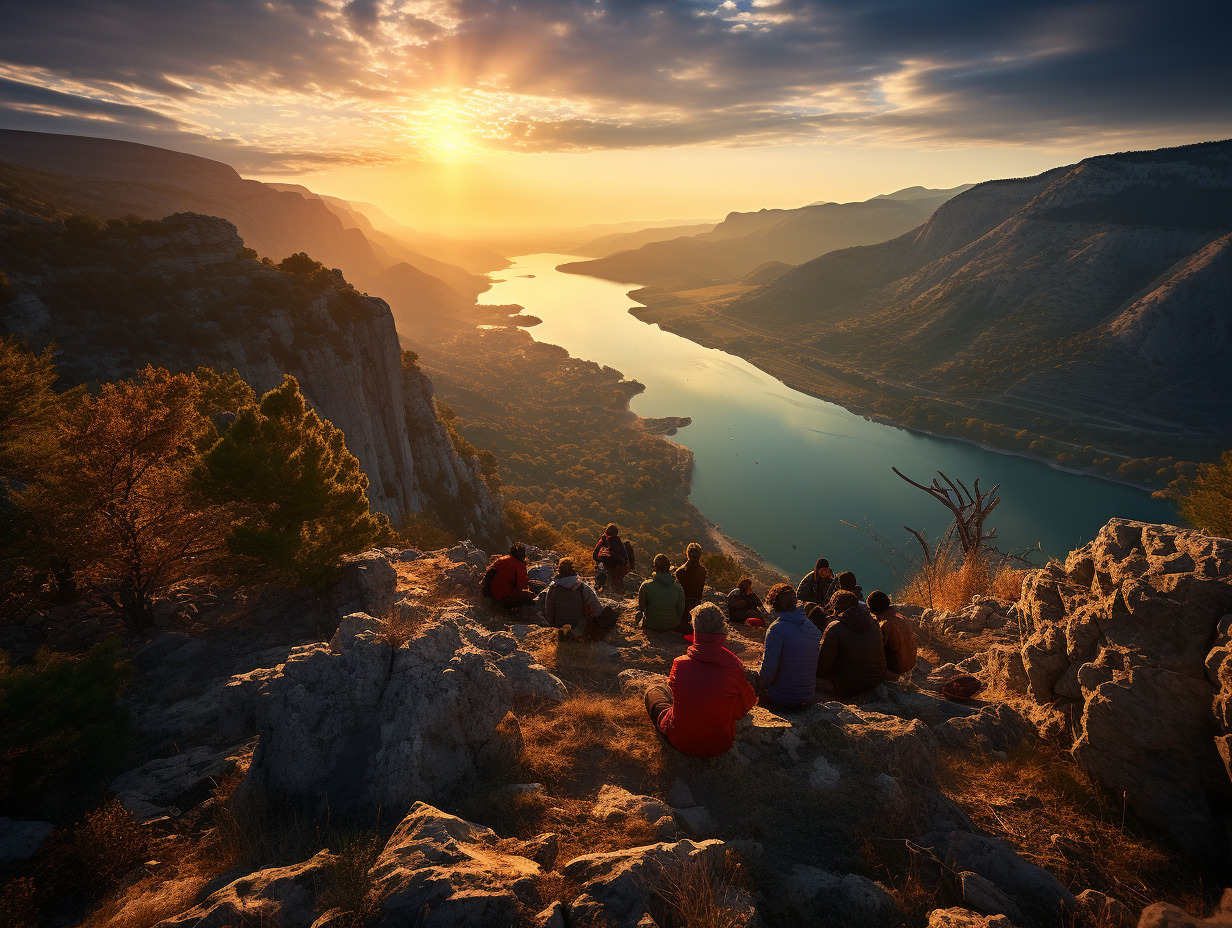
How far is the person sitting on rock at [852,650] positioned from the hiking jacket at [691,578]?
12.1 ft

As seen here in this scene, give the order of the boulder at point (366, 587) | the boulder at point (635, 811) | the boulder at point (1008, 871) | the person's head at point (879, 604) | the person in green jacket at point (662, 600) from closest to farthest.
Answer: the boulder at point (1008, 871) < the boulder at point (635, 811) < the person's head at point (879, 604) < the person in green jacket at point (662, 600) < the boulder at point (366, 587)

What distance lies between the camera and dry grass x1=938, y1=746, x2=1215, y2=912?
5375 millimetres

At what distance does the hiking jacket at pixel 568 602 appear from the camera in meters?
10.4

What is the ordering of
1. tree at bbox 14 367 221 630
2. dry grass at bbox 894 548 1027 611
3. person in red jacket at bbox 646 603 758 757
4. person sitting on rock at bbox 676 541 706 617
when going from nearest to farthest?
1. person in red jacket at bbox 646 603 758 757
2. tree at bbox 14 367 221 630
3. person sitting on rock at bbox 676 541 706 617
4. dry grass at bbox 894 548 1027 611

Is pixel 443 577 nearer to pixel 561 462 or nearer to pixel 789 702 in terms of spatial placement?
pixel 789 702

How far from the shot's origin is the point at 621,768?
6578 millimetres

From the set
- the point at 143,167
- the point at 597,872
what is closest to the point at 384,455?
the point at 597,872

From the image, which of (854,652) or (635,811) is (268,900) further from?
(854,652)

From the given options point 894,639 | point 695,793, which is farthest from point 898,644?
point 695,793

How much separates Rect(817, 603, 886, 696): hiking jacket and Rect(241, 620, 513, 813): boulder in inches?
193

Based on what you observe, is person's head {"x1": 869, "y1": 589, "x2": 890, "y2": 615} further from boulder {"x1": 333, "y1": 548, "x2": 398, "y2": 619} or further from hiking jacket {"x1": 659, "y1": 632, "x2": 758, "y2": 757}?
boulder {"x1": 333, "y1": 548, "x2": 398, "y2": 619}

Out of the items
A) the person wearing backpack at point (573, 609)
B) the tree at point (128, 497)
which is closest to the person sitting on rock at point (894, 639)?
the person wearing backpack at point (573, 609)

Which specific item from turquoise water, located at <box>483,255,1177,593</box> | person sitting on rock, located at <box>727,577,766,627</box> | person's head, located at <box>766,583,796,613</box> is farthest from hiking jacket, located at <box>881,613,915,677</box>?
turquoise water, located at <box>483,255,1177,593</box>

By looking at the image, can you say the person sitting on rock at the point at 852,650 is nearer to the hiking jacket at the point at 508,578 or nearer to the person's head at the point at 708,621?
the person's head at the point at 708,621
